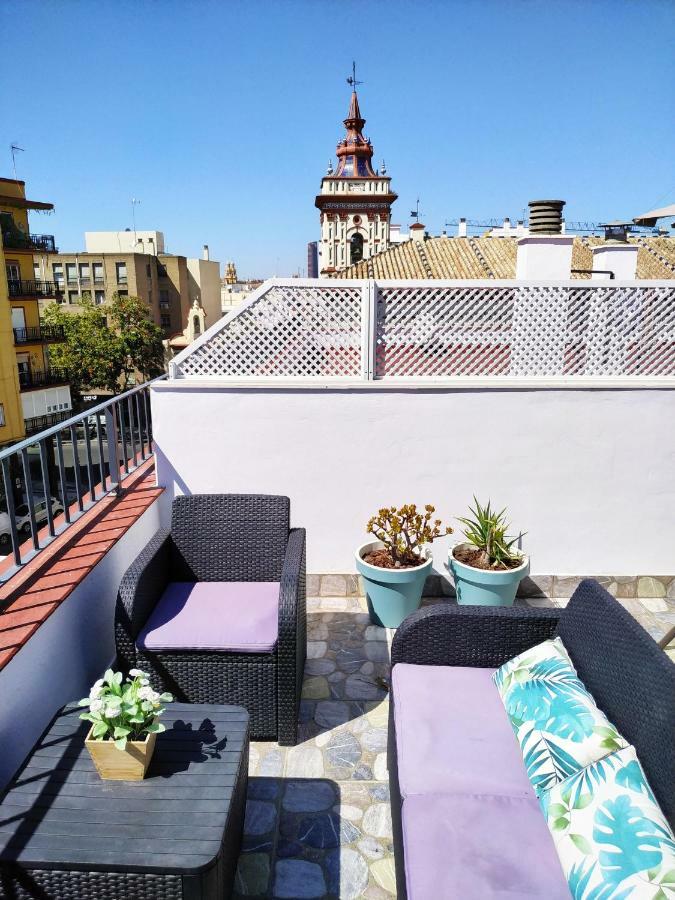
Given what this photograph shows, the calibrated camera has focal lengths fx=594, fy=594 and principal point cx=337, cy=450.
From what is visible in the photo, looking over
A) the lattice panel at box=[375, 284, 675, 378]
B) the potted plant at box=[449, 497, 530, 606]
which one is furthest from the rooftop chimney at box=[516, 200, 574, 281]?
the potted plant at box=[449, 497, 530, 606]

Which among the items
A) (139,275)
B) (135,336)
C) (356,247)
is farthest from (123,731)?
(139,275)

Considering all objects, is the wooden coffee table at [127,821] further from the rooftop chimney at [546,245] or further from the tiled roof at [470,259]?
the tiled roof at [470,259]

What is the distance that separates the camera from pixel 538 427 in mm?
4121

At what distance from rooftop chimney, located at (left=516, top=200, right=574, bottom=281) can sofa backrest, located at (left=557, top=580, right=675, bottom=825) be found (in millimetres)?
4371

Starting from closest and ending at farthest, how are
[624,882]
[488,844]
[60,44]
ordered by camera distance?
[624,882] < [488,844] < [60,44]

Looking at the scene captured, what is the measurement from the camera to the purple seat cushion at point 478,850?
1511 millimetres

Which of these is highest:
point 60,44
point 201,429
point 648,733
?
point 60,44

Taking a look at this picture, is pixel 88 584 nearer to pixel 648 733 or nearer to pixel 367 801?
pixel 367 801

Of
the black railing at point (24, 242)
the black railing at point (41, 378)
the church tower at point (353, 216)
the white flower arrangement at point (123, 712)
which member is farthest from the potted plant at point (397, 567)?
the church tower at point (353, 216)

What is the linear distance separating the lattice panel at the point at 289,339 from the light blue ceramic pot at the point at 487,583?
1.54 metres

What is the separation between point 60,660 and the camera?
265cm

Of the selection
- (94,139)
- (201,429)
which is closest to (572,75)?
(201,429)

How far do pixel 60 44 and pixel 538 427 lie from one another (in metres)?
16.2

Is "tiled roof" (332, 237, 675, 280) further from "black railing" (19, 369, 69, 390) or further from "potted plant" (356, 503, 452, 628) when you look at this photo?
"black railing" (19, 369, 69, 390)
